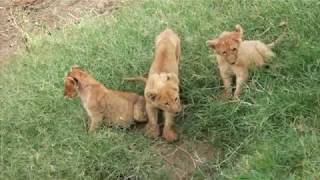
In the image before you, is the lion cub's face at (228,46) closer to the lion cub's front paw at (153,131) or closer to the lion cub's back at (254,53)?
the lion cub's back at (254,53)

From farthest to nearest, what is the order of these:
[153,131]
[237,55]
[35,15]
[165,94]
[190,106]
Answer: [35,15] < [190,106] < [153,131] < [237,55] < [165,94]

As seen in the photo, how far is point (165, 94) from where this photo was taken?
521cm

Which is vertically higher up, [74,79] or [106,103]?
[74,79]

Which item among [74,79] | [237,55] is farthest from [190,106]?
[74,79]

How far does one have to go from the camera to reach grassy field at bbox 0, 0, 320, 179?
4.75 meters

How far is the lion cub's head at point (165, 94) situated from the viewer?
5.21 meters

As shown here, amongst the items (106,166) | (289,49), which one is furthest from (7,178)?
(289,49)

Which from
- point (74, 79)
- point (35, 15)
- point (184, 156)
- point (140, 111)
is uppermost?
point (35, 15)

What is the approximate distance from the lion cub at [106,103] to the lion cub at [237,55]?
0.72 m

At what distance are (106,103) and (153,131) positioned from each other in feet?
1.50

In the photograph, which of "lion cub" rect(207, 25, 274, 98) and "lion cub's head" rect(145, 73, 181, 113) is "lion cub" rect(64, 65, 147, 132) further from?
"lion cub" rect(207, 25, 274, 98)

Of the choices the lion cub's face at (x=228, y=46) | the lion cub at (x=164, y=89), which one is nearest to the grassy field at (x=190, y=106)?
the lion cub at (x=164, y=89)

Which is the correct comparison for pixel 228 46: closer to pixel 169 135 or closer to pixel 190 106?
pixel 190 106

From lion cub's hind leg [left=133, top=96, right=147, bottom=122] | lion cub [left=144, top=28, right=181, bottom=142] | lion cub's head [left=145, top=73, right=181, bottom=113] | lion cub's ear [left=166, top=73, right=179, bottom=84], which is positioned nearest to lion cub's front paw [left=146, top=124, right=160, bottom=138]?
lion cub [left=144, top=28, right=181, bottom=142]
